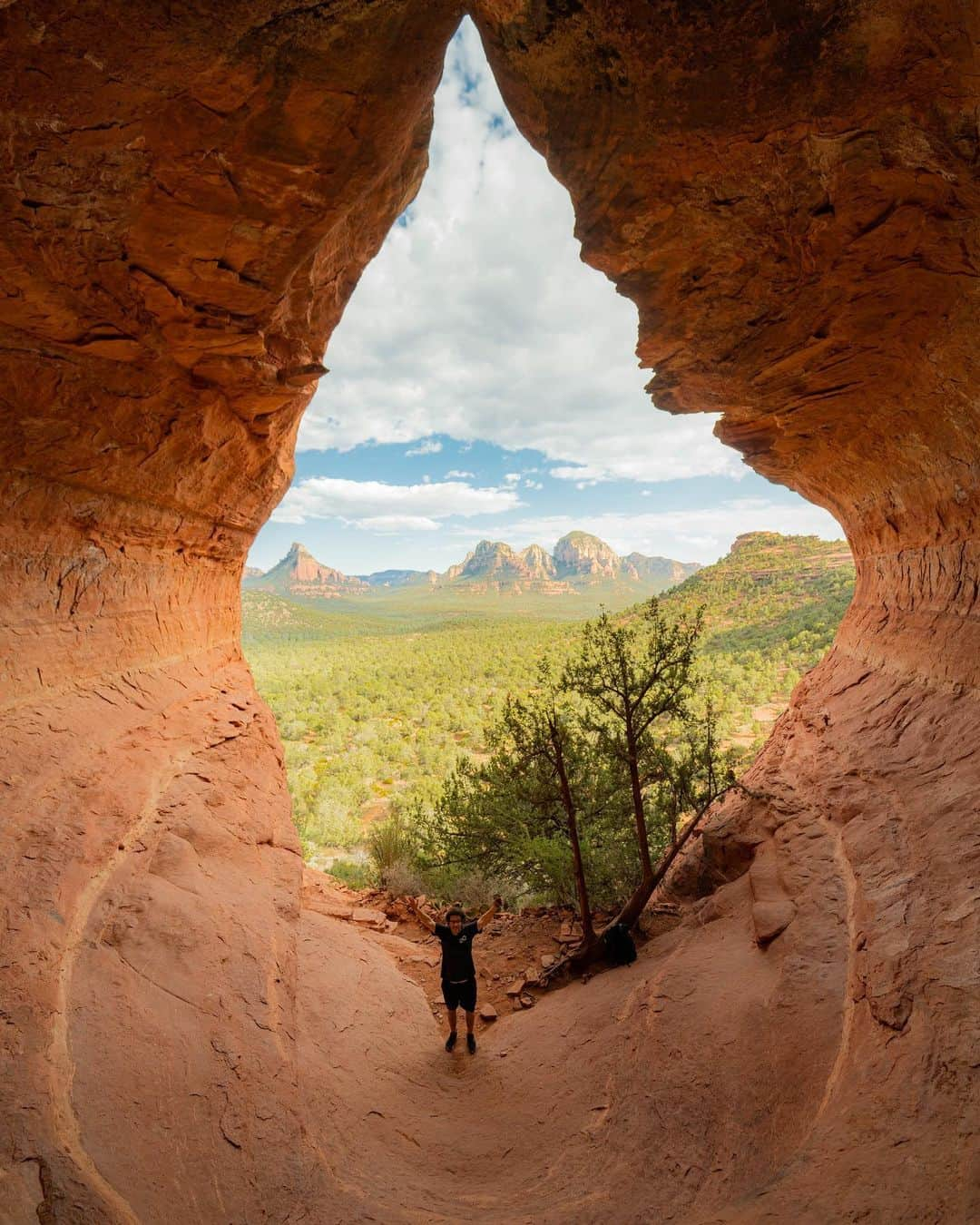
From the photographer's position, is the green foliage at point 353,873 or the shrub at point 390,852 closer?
the shrub at point 390,852

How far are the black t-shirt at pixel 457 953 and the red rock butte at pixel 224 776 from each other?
112cm

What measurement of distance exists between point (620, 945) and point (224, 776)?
6.68m

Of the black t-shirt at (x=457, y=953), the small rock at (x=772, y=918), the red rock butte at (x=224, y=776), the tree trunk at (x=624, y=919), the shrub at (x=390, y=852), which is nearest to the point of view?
the red rock butte at (x=224, y=776)

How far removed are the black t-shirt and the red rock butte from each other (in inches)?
43.9

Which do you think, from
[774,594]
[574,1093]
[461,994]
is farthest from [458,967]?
[774,594]

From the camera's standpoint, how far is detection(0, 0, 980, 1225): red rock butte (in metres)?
4.20

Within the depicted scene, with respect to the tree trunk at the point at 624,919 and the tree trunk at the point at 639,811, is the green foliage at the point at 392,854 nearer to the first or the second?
the tree trunk at the point at 624,919

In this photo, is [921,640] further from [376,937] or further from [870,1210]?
[376,937]

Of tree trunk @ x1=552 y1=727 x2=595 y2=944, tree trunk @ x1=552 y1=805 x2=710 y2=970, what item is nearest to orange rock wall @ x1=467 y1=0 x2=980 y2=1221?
tree trunk @ x1=552 y1=805 x2=710 y2=970

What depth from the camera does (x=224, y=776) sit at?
859 cm

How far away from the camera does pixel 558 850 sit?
→ 1095 cm

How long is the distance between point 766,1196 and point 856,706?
6.87 meters

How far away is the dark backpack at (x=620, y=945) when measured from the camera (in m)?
8.25

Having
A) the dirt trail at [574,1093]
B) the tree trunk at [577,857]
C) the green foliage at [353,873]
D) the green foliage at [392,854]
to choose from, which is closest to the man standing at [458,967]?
the dirt trail at [574,1093]
